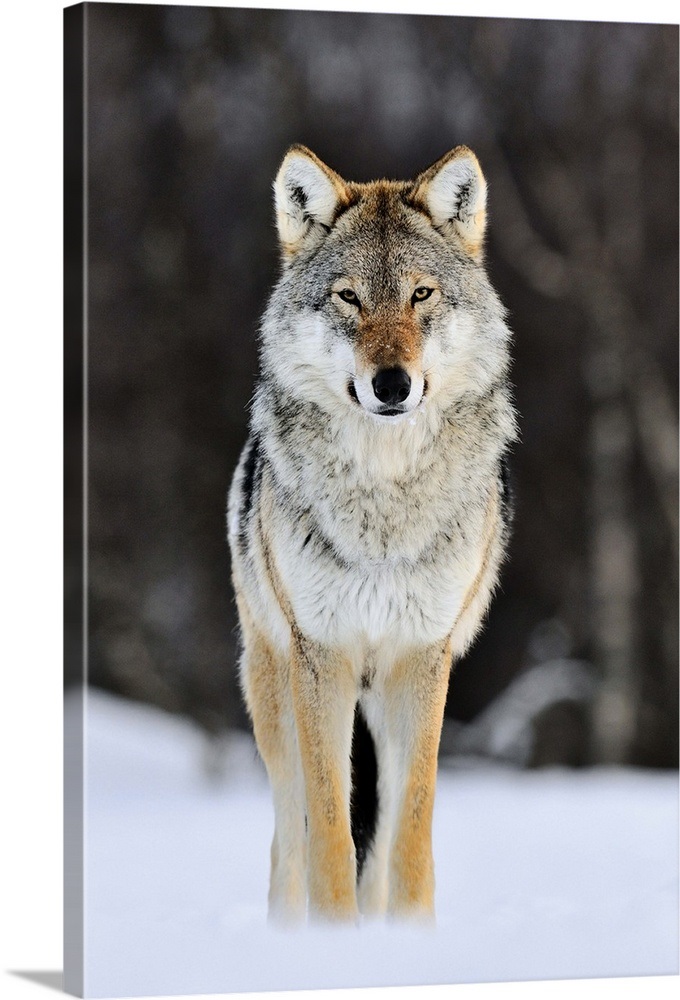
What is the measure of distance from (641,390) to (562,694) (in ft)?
4.22

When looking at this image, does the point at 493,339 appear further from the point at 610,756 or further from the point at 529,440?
the point at 610,756

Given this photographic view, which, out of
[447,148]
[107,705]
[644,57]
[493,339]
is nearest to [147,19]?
[447,148]

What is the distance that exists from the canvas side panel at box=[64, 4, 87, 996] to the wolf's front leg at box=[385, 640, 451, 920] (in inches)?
42.5

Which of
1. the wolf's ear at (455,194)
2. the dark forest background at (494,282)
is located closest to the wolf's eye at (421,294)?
the wolf's ear at (455,194)

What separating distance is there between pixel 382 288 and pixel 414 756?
162cm

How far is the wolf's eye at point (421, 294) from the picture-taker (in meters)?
4.95

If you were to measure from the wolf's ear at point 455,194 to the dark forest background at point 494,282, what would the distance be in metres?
0.41

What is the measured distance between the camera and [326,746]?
5098 mm

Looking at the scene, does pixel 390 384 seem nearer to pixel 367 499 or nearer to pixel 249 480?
pixel 367 499

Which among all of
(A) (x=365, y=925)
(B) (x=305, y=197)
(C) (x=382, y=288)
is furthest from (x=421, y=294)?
(A) (x=365, y=925)

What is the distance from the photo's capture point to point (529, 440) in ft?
18.8

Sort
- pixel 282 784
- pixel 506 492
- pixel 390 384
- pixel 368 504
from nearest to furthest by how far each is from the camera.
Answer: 1. pixel 390 384
2. pixel 368 504
3. pixel 282 784
4. pixel 506 492
